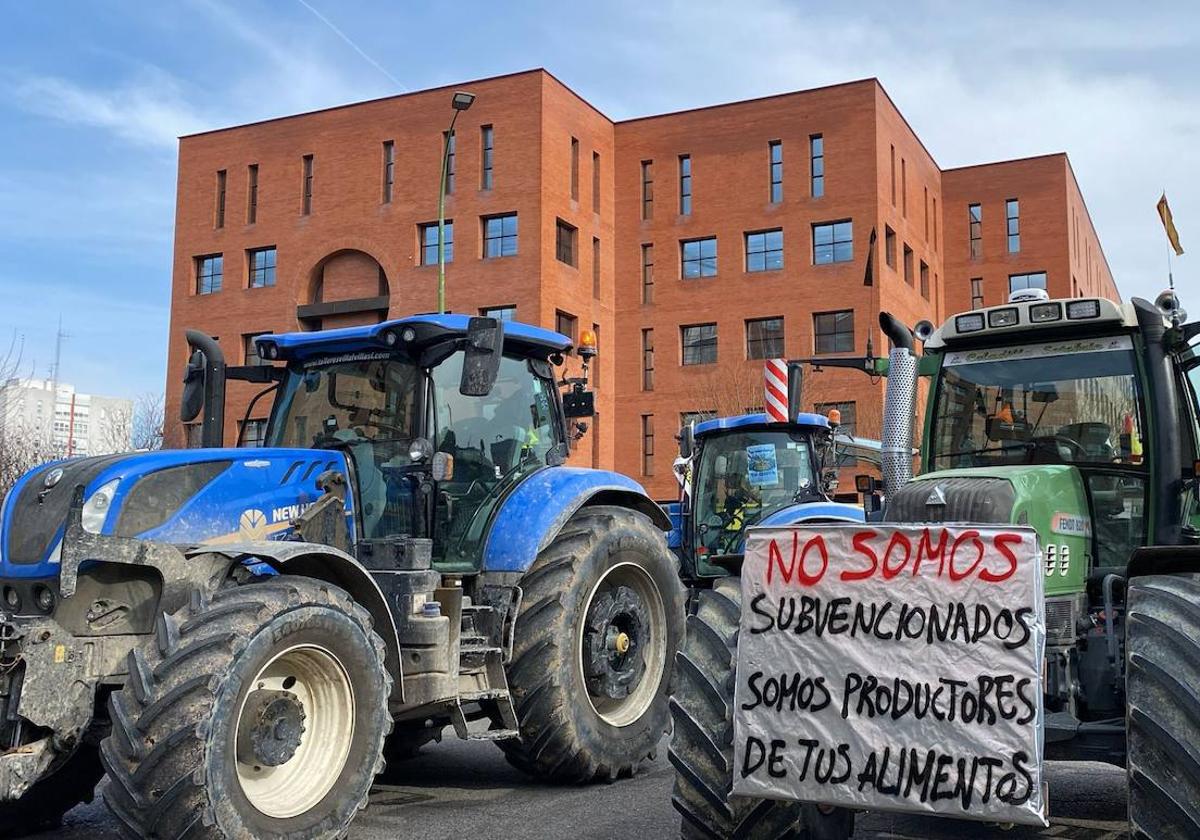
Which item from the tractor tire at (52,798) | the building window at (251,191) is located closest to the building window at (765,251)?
the building window at (251,191)

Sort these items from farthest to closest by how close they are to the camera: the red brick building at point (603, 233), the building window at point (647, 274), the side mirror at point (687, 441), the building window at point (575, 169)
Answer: the building window at point (647, 274) → the building window at point (575, 169) → the red brick building at point (603, 233) → the side mirror at point (687, 441)

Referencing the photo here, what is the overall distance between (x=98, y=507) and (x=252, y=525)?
844 millimetres

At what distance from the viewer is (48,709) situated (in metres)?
4.96

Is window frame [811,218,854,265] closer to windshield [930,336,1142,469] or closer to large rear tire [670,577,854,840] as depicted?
windshield [930,336,1142,469]

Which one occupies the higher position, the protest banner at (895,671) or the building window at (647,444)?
the building window at (647,444)

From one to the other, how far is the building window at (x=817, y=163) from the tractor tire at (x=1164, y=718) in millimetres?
37399

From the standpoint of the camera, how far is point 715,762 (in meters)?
4.63

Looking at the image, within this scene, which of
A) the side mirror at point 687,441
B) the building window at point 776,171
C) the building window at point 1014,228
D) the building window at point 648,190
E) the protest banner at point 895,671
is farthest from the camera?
the building window at point 1014,228

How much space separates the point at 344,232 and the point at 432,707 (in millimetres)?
37263

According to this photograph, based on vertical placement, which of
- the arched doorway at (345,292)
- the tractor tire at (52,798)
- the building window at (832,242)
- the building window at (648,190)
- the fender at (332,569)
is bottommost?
the tractor tire at (52,798)

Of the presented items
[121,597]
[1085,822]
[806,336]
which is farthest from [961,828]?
[806,336]

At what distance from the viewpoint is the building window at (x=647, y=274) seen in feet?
139

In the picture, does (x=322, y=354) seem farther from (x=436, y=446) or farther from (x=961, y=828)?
(x=961, y=828)

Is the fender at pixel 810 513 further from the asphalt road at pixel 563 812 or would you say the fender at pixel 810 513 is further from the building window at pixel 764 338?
the building window at pixel 764 338
